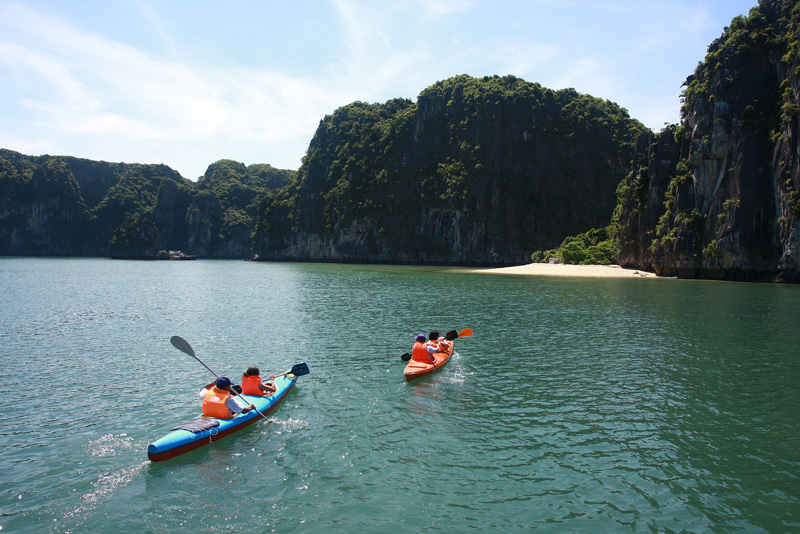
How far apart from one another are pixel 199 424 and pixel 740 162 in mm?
61195

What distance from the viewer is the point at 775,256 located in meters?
50.7

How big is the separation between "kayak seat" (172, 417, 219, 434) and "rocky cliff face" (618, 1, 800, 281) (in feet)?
180

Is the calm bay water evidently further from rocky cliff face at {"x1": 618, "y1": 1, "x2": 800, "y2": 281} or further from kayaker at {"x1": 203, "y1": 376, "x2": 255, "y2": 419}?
rocky cliff face at {"x1": 618, "y1": 1, "x2": 800, "y2": 281}

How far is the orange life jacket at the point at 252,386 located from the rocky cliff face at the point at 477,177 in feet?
370

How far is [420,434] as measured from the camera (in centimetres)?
1163

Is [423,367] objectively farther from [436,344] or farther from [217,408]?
[217,408]

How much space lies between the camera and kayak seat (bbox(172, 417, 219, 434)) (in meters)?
10.9

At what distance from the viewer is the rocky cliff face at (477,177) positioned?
127062mm

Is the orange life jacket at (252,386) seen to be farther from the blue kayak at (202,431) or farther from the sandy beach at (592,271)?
the sandy beach at (592,271)

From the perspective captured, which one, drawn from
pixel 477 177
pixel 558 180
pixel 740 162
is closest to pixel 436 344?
pixel 740 162

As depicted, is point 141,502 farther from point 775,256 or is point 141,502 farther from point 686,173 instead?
point 686,173

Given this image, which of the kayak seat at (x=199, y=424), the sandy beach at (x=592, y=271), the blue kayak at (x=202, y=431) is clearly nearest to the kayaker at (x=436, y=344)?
the blue kayak at (x=202, y=431)

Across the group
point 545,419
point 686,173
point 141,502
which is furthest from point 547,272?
point 141,502

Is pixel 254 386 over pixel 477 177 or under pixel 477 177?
under
